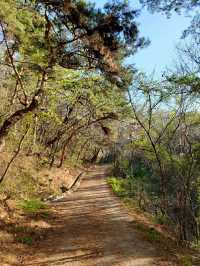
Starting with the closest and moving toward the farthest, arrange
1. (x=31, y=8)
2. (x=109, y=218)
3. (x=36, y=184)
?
(x=31, y=8)
(x=109, y=218)
(x=36, y=184)

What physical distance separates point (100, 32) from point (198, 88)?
148 inches

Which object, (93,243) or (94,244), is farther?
(93,243)

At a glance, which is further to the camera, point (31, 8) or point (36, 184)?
point (36, 184)

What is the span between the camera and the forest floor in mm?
8453

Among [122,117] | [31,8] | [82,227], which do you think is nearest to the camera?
[31,8]

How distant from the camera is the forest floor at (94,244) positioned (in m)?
8.45

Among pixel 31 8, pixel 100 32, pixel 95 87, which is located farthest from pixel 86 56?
pixel 95 87

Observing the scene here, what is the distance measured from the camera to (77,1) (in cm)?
960

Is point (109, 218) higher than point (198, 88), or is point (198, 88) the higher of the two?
point (198, 88)

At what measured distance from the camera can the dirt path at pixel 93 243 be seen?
332 inches

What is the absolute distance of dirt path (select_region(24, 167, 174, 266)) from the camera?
27.7ft

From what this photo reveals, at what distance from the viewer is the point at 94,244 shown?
9.88 metres

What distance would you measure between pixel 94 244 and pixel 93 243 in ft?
0.37

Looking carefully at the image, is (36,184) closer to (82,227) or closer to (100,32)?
(82,227)
